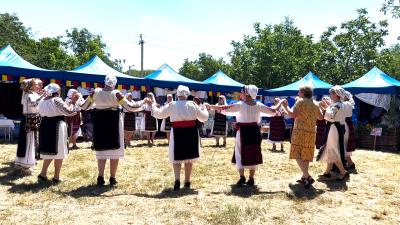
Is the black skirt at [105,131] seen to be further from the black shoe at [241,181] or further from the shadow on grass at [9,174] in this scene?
the black shoe at [241,181]

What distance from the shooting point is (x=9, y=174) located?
7.04 metres

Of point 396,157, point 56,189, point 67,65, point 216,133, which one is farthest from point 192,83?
point 67,65

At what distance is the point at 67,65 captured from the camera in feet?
128

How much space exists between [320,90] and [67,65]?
29.4m

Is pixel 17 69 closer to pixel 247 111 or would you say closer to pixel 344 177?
pixel 247 111

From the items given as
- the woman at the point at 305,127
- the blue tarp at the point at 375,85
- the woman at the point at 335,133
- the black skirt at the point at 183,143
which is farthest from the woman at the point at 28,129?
the blue tarp at the point at 375,85

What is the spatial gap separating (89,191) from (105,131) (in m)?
0.89

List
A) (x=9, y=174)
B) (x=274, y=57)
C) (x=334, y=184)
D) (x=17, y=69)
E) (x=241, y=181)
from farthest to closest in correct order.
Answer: (x=274, y=57) → (x=17, y=69) → (x=9, y=174) → (x=334, y=184) → (x=241, y=181)

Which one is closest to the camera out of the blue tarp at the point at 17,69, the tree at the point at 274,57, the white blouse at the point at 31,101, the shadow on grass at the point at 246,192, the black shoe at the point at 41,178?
the shadow on grass at the point at 246,192

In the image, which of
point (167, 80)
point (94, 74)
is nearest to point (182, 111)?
point (94, 74)

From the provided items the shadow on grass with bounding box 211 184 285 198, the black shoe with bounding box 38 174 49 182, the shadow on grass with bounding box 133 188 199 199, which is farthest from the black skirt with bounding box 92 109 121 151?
the shadow on grass with bounding box 211 184 285 198

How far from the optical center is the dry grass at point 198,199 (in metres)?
4.60

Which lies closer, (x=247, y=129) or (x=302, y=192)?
(x=302, y=192)

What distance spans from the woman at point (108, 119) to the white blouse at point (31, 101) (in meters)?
1.02
